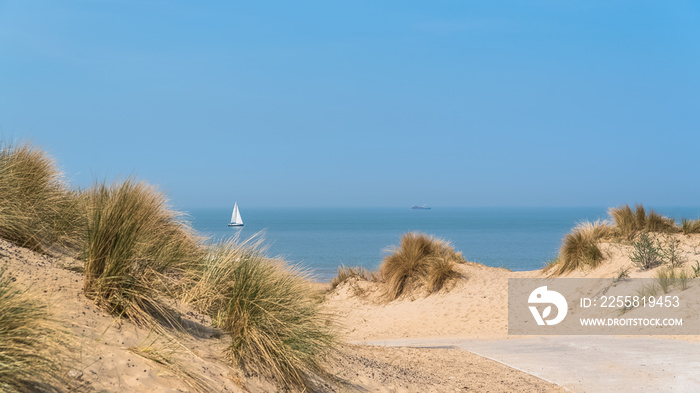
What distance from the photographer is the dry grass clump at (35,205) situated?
6445 millimetres

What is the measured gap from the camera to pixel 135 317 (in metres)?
5.15

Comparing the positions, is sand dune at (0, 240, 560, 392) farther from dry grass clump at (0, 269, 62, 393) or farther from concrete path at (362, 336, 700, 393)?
concrete path at (362, 336, 700, 393)

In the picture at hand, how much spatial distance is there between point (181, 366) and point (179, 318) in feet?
3.26

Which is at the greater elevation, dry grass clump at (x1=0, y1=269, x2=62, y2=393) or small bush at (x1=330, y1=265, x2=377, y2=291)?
small bush at (x1=330, y1=265, x2=377, y2=291)

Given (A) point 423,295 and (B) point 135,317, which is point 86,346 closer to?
(B) point 135,317

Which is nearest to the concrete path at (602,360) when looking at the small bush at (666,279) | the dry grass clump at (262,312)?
the small bush at (666,279)

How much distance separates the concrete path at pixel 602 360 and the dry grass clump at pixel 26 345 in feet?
20.9

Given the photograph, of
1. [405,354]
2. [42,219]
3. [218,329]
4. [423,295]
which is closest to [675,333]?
[405,354]

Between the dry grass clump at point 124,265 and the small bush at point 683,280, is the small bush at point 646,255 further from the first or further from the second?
the dry grass clump at point 124,265

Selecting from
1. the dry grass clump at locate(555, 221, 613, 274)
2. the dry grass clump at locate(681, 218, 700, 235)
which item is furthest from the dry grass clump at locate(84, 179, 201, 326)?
the dry grass clump at locate(681, 218, 700, 235)

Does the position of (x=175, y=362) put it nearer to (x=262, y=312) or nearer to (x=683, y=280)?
(x=262, y=312)

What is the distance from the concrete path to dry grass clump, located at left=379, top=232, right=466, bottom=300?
6.31 metres

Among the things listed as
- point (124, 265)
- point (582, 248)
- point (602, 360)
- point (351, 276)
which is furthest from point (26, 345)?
point (351, 276)

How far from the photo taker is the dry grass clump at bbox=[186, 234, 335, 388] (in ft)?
17.7
